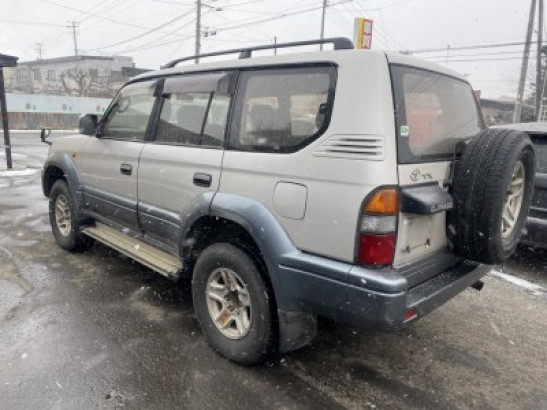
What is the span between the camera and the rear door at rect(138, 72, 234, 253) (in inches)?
119

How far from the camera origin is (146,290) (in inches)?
160

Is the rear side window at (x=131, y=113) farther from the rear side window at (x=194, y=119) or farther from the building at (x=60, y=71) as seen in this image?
the building at (x=60, y=71)

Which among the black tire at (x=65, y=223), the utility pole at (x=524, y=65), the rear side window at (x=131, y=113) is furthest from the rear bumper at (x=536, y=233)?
the utility pole at (x=524, y=65)

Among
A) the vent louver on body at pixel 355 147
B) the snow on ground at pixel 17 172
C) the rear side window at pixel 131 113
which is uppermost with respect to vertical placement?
the rear side window at pixel 131 113

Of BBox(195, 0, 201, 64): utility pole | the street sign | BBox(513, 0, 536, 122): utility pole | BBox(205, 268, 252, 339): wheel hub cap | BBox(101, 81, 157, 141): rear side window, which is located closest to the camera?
BBox(205, 268, 252, 339): wheel hub cap

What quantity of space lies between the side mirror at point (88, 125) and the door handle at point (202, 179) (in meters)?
1.89

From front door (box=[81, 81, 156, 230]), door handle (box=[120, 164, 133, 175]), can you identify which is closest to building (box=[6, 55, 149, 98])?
front door (box=[81, 81, 156, 230])

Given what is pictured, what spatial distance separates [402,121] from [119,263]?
3.50 meters

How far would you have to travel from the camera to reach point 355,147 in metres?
2.27

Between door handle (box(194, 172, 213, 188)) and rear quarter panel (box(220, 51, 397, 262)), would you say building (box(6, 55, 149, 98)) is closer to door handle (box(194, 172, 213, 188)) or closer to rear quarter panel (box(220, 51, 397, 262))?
door handle (box(194, 172, 213, 188))

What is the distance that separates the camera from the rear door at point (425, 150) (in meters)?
2.37

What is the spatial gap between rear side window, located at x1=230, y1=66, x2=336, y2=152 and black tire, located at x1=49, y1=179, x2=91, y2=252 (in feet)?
8.74

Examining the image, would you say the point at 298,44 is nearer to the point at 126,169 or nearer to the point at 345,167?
the point at 345,167

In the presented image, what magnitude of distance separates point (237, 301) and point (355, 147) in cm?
136
